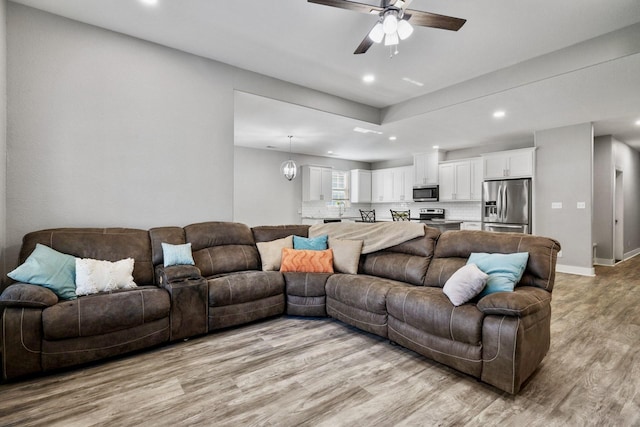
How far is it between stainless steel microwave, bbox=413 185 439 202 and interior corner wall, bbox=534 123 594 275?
92.6 inches

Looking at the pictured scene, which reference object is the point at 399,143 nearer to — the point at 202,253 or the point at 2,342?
the point at 202,253

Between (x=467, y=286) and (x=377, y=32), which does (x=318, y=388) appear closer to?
(x=467, y=286)

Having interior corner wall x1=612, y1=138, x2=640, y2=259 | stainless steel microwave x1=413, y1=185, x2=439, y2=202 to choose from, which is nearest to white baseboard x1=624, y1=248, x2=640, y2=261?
Result: interior corner wall x1=612, y1=138, x2=640, y2=259

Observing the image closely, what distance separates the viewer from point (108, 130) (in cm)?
318

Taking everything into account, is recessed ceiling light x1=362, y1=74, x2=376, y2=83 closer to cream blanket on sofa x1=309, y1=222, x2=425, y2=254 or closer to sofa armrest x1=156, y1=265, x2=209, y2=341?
cream blanket on sofa x1=309, y1=222, x2=425, y2=254

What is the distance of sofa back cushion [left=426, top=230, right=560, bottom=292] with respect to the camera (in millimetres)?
2391

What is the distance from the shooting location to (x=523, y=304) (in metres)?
1.94

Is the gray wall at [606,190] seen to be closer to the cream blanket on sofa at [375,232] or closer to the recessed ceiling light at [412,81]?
the recessed ceiling light at [412,81]

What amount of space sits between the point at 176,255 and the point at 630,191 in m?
10.3

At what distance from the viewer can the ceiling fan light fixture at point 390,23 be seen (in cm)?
227

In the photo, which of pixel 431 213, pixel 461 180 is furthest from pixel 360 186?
pixel 461 180

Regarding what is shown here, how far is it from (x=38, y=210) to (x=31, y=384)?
1.57 metres

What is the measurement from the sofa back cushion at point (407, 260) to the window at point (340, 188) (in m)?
6.08

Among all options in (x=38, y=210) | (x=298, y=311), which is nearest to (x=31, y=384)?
(x=38, y=210)
